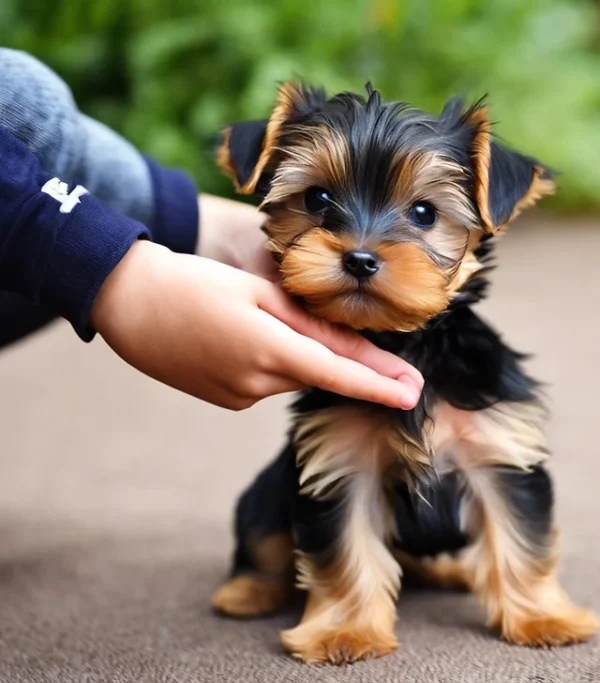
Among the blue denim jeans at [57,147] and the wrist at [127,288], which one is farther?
the blue denim jeans at [57,147]

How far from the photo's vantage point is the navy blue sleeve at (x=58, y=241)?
6.66 ft

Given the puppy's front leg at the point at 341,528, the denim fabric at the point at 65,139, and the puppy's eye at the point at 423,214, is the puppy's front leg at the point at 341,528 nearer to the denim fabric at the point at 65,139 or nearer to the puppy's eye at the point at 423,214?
the puppy's eye at the point at 423,214

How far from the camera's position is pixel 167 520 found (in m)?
3.46

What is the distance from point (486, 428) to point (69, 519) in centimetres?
179

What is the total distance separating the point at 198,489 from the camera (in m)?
3.84

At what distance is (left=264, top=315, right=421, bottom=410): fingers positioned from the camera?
1.94m

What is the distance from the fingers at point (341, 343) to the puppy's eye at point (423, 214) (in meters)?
0.35

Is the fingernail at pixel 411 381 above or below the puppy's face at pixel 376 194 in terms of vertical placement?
below

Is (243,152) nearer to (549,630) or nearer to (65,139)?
(65,139)

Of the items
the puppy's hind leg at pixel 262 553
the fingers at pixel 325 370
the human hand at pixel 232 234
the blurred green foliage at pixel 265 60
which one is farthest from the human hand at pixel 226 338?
the blurred green foliage at pixel 265 60

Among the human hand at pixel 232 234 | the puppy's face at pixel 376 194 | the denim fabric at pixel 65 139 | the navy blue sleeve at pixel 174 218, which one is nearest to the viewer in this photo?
the puppy's face at pixel 376 194

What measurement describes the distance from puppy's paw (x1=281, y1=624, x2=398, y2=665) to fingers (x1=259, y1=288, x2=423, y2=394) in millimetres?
588

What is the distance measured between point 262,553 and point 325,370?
868 millimetres

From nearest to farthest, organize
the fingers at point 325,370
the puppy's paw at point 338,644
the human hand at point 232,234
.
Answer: the fingers at point 325,370 < the puppy's paw at point 338,644 < the human hand at point 232,234
